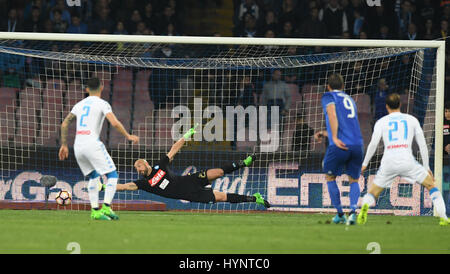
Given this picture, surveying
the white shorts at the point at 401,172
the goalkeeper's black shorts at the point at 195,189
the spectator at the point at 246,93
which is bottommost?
the goalkeeper's black shorts at the point at 195,189

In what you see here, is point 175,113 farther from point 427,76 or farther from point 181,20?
point 427,76

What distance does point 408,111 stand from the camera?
50.8 ft

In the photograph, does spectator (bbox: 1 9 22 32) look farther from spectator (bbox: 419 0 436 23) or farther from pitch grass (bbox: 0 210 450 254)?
spectator (bbox: 419 0 436 23)

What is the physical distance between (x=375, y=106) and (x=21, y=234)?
9.38 meters

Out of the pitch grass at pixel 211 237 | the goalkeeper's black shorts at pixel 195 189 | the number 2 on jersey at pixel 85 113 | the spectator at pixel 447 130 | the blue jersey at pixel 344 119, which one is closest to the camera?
the pitch grass at pixel 211 237

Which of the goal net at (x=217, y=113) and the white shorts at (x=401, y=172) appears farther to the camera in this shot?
the goal net at (x=217, y=113)

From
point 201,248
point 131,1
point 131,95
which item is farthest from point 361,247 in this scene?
point 131,1

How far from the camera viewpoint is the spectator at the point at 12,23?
18000 millimetres

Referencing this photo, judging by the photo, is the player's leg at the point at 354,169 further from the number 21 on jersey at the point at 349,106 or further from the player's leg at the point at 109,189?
the player's leg at the point at 109,189

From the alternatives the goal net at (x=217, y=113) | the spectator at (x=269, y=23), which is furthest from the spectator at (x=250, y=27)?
the goal net at (x=217, y=113)

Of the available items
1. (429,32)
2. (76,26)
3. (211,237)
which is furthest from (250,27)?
(211,237)

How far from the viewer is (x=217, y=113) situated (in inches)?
630

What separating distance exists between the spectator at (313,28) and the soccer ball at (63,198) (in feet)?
22.0

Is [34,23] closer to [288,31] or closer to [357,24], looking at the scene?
[288,31]
